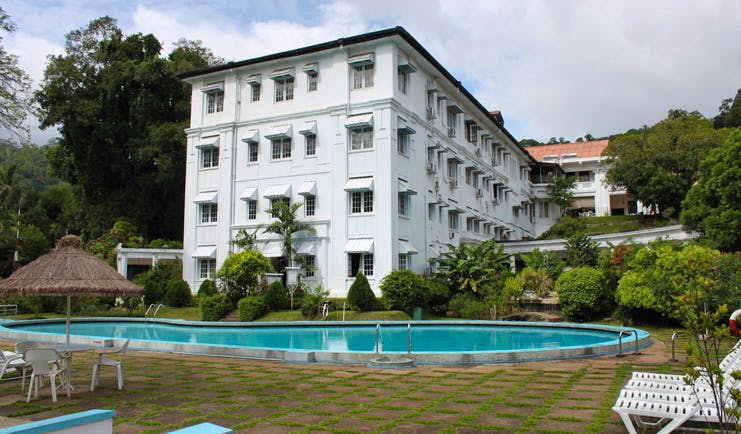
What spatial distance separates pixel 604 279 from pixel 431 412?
635 inches

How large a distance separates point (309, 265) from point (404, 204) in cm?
555

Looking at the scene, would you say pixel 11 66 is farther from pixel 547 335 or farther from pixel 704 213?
pixel 704 213

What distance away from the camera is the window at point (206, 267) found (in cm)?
3112

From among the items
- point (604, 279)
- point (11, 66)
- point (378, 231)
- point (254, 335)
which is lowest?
point (254, 335)

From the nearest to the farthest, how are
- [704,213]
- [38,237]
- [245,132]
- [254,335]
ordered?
[254,335], [704,213], [245,132], [38,237]

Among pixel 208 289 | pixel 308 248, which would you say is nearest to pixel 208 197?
pixel 208 289

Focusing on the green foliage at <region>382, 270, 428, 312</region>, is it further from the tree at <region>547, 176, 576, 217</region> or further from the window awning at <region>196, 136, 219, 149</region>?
the tree at <region>547, 176, 576, 217</region>

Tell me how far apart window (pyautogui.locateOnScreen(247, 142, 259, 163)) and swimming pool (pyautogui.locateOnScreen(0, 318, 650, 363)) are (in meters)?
10.4

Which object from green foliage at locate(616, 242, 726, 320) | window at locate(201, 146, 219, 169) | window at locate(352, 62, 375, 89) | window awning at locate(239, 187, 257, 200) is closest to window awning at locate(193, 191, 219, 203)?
window at locate(201, 146, 219, 169)

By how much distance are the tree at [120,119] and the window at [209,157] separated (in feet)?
14.2

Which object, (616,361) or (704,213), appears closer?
(616,361)

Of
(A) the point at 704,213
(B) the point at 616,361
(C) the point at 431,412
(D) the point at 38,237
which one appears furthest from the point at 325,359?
(D) the point at 38,237

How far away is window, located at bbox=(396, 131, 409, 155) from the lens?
27.5m

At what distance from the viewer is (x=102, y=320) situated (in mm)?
24281
